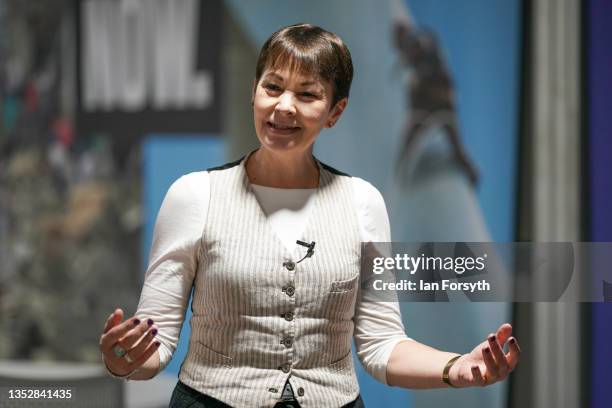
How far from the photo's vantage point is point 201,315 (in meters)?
1.29

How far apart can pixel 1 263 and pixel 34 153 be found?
0.43 m

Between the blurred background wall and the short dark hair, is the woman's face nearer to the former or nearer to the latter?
the short dark hair

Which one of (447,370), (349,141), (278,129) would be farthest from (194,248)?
(349,141)

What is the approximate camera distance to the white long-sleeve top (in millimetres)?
1271

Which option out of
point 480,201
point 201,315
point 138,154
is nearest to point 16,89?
point 138,154

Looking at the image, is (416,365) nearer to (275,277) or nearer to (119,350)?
(275,277)

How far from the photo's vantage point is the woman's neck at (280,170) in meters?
1.34

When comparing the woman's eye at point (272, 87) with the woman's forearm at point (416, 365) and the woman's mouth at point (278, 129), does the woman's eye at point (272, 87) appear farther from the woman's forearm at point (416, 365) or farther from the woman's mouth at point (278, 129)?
the woman's forearm at point (416, 365)

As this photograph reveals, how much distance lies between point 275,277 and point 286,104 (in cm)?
29

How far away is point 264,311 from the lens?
4.08ft

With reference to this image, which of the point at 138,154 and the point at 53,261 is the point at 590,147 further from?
the point at 53,261

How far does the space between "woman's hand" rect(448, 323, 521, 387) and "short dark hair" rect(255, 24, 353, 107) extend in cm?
49

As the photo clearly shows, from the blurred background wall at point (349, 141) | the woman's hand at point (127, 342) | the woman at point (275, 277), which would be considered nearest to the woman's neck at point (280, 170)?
the woman at point (275, 277)

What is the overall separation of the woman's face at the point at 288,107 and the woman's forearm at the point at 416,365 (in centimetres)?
40
